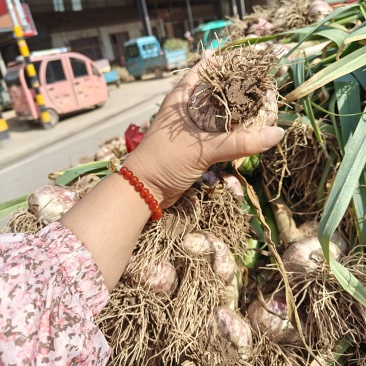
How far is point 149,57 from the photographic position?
43.9 ft

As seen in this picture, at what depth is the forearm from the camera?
28.8 inches

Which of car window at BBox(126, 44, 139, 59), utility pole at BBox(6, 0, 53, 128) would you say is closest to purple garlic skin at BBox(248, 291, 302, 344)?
utility pole at BBox(6, 0, 53, 128)

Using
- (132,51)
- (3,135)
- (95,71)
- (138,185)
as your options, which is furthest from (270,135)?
(132,51)

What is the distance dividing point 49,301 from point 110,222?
206 mm

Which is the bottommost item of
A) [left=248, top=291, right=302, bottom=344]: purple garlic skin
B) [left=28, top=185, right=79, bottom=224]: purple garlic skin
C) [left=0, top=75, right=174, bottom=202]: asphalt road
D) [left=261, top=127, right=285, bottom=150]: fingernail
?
[left=0, top=75, right=174, bottom=202]: asphalt road

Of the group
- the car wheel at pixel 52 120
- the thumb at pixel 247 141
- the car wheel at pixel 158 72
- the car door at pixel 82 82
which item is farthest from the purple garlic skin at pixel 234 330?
the car wheel at pixel 158 72

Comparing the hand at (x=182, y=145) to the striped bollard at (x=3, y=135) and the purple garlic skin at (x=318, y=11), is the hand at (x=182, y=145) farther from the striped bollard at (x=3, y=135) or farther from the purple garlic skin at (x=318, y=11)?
the striped bollard at (x=3, y=135)

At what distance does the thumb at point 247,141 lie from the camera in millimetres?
770

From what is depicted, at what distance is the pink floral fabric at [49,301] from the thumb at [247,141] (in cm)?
38

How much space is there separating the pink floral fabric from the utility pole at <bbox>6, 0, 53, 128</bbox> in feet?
23.3

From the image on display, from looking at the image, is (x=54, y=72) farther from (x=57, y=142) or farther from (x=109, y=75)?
(x=109, y=75)

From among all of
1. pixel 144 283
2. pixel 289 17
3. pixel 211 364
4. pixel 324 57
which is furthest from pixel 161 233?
pixel 289 17

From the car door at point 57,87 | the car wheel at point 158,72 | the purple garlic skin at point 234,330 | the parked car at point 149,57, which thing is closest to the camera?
the purple garlic skin at point 234,330

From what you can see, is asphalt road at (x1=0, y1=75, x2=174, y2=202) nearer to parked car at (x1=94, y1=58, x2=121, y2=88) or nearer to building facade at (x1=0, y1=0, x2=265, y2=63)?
parked car at (x1=94, y1=58, x2=121, y2=88)
